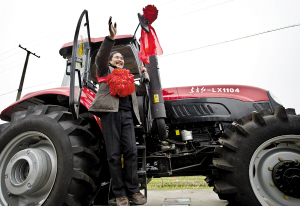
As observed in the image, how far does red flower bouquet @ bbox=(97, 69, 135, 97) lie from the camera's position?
164 centimetres

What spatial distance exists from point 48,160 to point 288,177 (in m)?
2.28

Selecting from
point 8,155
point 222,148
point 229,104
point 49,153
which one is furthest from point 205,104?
point 8,155

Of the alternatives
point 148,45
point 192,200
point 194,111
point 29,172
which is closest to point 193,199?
point 192,200

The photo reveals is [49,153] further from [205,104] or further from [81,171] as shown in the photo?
[205,104]

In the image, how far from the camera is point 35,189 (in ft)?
5.25

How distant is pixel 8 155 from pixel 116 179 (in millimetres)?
1303

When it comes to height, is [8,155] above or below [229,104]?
below

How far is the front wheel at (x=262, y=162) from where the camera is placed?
1554 millimetres

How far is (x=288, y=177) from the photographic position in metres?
1.57

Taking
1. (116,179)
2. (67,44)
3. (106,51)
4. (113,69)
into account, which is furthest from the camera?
(67,44)

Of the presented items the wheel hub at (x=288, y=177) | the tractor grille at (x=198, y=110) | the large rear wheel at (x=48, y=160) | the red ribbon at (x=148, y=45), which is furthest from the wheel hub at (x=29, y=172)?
the wheel hub at (x=288, y=177)

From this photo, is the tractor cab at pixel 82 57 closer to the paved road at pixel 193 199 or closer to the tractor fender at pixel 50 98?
the tractor fender at pixel 50 98

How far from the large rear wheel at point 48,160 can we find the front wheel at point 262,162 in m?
1.28

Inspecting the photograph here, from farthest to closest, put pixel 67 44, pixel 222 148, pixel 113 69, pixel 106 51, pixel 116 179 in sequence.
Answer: pixel 67 44 → pixel 113 69 → pixel 222 148 → pixel 106 51 → pixel 116 179
